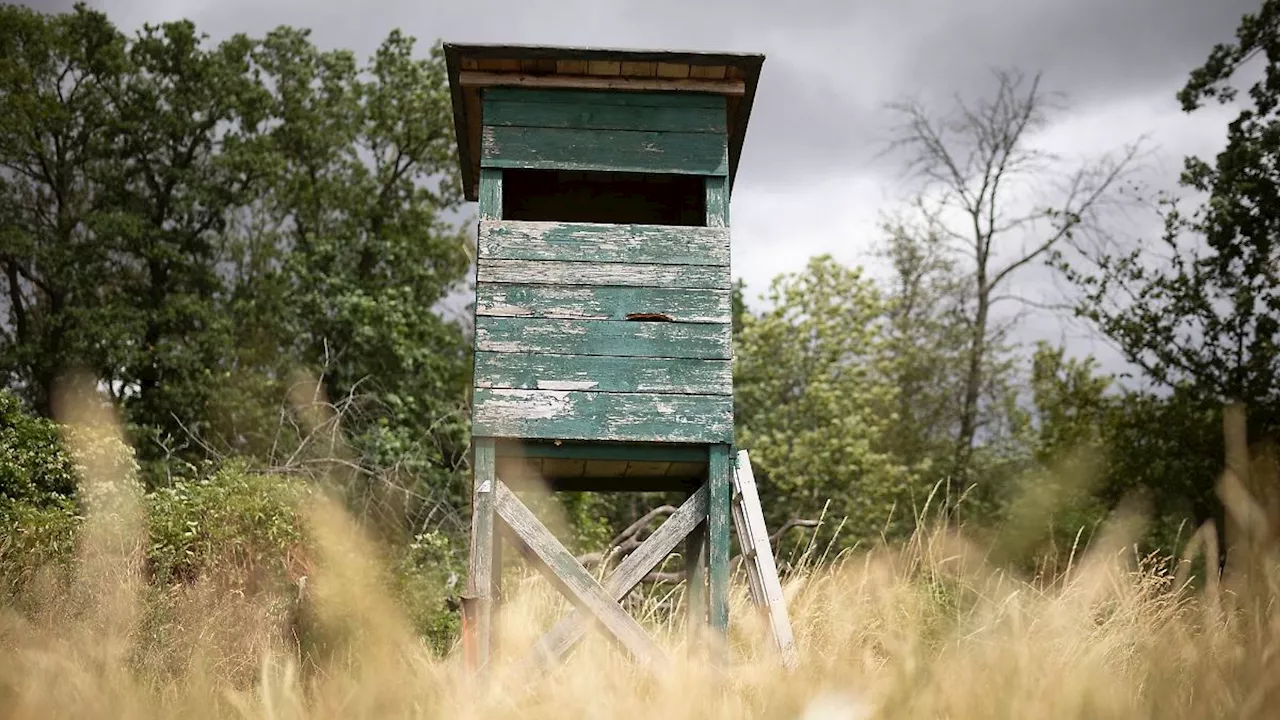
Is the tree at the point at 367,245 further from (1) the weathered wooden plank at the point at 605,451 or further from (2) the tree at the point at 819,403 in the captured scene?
(1) the weathered wooden plank at the point at 605,451

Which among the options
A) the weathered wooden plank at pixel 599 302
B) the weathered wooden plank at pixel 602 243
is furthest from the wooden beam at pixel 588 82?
the weathered wooden plank at pixel 599 302

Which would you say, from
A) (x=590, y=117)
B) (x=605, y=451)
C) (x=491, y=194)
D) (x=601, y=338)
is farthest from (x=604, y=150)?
(x=605, y=451)

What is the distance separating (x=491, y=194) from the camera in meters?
7.35

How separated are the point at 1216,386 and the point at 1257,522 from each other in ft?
48.1

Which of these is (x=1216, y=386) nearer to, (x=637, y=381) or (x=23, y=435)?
(x=637, y=381)

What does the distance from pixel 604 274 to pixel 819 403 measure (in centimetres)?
1576

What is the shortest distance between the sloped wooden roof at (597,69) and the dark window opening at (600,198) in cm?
175

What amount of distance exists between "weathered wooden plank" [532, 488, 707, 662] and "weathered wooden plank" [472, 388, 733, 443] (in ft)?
1.58

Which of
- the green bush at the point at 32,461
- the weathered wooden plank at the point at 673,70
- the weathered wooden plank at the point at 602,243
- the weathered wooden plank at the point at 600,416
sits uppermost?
the weathered wooden plank at the point at 673,70

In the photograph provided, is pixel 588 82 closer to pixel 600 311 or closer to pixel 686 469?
pixel 600 311

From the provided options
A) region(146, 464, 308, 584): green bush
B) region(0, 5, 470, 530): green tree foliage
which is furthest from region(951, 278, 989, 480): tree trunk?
region(146, 464, 308, 584): green bush

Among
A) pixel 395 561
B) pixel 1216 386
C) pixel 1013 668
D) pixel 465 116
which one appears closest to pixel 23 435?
pixel 395 561

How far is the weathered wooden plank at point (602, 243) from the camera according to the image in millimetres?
7148

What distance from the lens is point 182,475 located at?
18.1 meters
